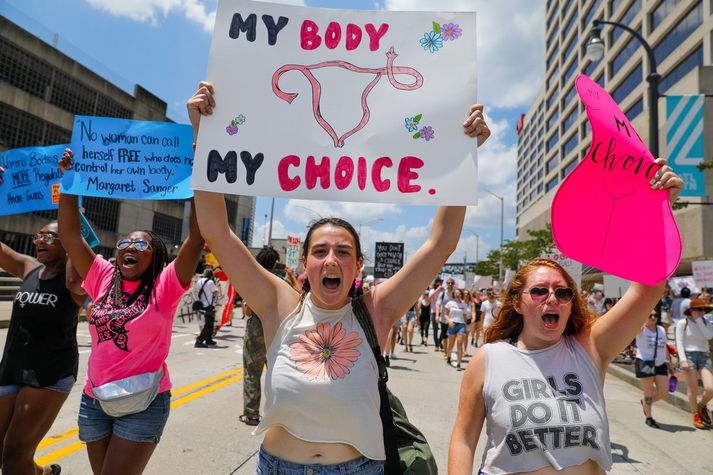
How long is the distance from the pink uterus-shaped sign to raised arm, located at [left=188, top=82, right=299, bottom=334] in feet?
4.00

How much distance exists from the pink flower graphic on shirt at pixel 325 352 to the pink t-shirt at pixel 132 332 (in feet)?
3.87

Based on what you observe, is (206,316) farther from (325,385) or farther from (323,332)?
(325,385)

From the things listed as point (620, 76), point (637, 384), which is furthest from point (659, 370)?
point (620, 76)

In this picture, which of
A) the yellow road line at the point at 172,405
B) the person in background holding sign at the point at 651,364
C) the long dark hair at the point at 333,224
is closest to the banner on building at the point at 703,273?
the person in background holding sign at the point at 651,364

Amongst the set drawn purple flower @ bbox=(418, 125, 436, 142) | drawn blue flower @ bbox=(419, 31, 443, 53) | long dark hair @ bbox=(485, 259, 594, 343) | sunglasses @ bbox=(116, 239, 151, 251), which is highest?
drawn blue flower @ bbox=(419, 31, 443, 53)

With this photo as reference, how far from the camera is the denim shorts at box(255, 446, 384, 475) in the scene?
Result: 1769 mm

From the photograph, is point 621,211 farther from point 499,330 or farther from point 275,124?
point 275,124

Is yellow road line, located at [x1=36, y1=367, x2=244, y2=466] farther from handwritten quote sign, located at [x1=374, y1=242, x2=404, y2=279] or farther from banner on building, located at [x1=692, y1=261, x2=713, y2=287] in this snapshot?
banner on building, located at [x1=692, y1=261, x2=713, y2=287]

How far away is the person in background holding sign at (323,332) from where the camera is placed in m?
1.78

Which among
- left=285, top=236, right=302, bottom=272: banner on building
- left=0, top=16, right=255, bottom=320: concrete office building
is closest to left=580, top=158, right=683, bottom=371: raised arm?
left=285, top=236, right=302, bottom=272: banner on building

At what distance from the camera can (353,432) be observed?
5.81 feet

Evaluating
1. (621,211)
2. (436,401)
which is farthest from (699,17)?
(621,211)

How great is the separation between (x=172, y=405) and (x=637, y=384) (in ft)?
29.4

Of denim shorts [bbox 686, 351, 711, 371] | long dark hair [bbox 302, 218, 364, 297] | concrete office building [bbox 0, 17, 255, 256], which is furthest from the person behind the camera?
concrete office building [bbox 0, 17, 255, 256]
